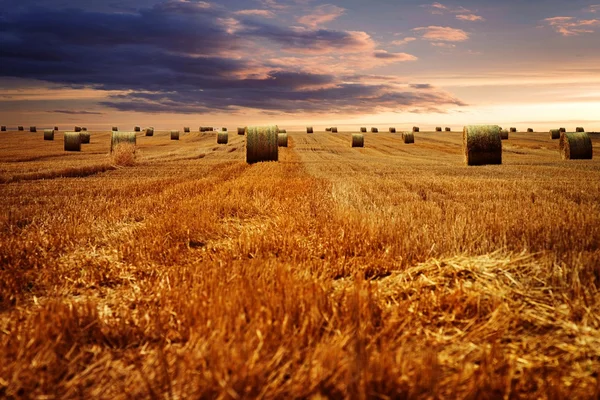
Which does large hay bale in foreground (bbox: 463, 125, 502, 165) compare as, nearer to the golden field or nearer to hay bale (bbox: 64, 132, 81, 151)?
the golden field

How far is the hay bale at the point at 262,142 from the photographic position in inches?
898

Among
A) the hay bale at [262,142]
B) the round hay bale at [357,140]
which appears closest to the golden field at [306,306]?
the hay bale at [262,142]

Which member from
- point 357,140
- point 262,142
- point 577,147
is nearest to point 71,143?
point 262,142

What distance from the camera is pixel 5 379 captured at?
2.35 metres

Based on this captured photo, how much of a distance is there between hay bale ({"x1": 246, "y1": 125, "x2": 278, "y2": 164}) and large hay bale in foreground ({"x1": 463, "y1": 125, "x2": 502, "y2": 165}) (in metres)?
9.13

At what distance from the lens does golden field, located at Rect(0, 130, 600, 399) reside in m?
2.27

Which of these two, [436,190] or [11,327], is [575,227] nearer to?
[436,190]

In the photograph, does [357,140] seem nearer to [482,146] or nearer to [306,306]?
[482,146]

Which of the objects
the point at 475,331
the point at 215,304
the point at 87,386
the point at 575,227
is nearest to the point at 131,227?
the point at 215,304

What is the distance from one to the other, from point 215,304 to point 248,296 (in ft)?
0.89

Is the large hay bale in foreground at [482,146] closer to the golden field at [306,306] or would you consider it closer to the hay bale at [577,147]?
the hay bale at [577,147]

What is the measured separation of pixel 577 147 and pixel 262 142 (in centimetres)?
1696

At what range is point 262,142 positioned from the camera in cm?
2286

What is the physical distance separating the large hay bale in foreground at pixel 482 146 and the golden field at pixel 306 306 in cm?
1383
